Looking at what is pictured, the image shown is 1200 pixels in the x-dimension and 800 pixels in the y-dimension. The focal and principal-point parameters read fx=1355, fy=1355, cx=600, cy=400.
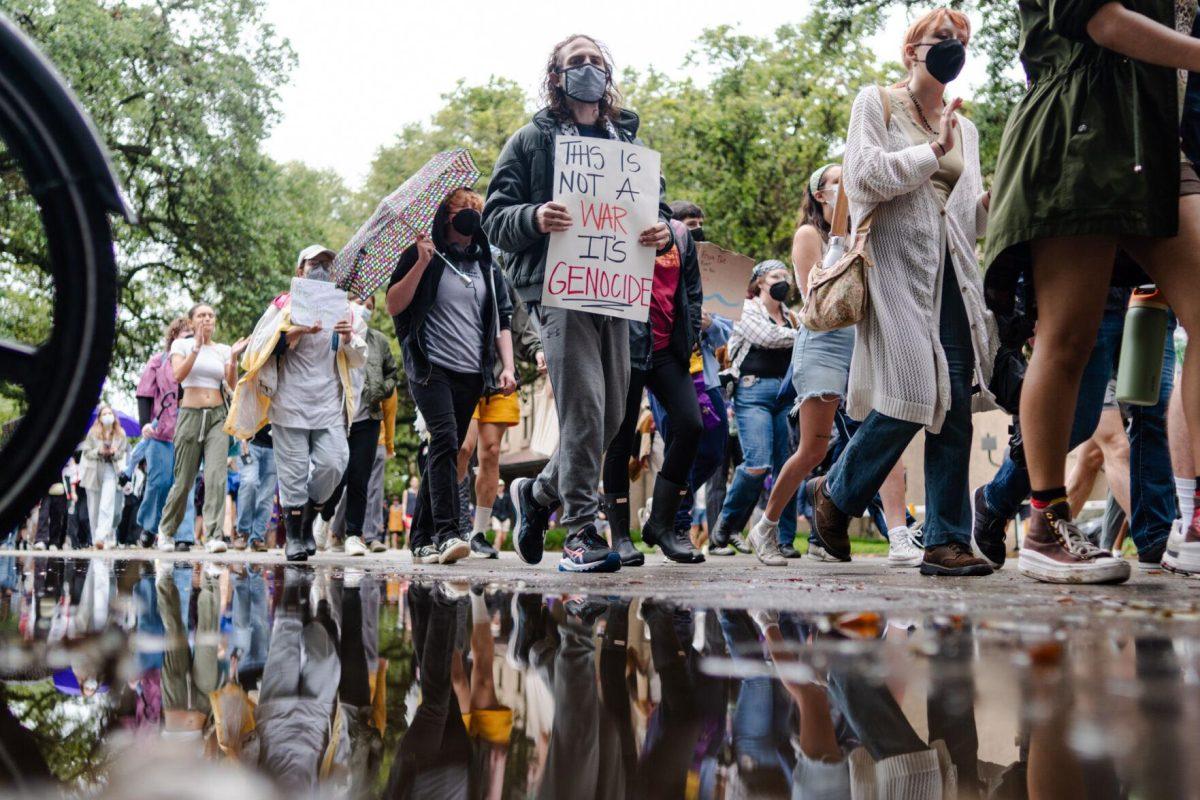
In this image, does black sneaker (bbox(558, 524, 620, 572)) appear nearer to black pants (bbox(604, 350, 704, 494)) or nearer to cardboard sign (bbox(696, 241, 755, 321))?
black pants (bbox(604, 350, 704, 494))

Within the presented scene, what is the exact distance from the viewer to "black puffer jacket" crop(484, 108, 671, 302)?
6.17 m

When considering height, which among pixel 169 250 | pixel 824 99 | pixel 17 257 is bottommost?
pixel 17 257

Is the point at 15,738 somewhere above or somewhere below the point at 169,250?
below

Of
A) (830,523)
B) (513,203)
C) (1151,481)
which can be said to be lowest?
(830,523)

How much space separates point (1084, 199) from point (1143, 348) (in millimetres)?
Result: 1276

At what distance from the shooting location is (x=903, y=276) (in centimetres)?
548

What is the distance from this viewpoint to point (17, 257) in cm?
367

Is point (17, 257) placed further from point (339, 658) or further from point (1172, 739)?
point (1172, 739)

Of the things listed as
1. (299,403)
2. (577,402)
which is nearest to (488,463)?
(299,403)

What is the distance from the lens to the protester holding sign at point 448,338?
27.1 feet

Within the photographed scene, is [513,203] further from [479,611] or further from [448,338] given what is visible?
[479,611]

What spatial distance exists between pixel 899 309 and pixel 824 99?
2395cm

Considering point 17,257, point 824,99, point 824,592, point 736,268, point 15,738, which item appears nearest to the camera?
point 15,738

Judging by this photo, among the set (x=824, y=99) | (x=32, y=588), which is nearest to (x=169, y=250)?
(x=824, y=99)
